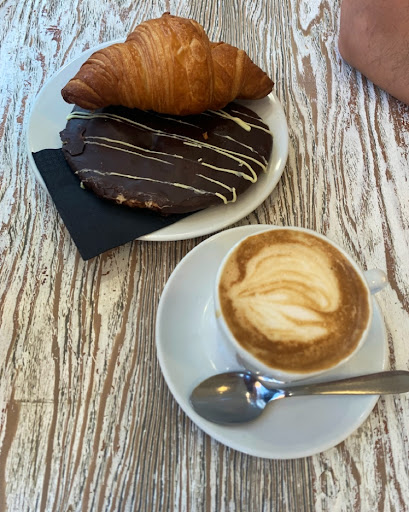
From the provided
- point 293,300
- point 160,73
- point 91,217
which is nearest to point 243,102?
point 160,73

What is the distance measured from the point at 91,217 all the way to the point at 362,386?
1.77 feet

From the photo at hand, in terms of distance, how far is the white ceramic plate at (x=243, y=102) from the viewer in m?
0.79

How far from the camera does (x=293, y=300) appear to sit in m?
0.59

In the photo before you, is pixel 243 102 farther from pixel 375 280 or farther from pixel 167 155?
pixel 375 280

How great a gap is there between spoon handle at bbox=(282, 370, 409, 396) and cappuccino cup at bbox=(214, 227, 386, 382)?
0.07m

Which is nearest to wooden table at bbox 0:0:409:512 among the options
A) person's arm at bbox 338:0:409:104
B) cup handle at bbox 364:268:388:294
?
person's arm at bbox 338:0:409:104

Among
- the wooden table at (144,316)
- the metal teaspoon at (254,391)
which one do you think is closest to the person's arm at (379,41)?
the wooden table at (144,316)

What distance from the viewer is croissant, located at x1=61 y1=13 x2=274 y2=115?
0.83m

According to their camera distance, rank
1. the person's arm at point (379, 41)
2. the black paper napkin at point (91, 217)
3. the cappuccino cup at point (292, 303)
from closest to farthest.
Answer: the cappuccino cup at point (292, 303) → the black paper napkin at point (91, 217) → the person's arm at point (379, 41)

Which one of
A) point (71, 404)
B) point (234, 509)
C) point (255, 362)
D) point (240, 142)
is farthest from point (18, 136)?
point (234, 509)

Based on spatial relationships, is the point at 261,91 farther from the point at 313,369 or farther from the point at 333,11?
the point at 313,369

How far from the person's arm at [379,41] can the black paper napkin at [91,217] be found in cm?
61

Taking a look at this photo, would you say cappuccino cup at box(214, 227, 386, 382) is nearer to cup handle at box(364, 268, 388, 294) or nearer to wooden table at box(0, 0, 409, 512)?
cup handle at box(364, 268, 388, 294)

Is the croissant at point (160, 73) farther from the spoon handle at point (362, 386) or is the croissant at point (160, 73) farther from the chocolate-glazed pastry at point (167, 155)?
the spoon handle at point (362, 386)
